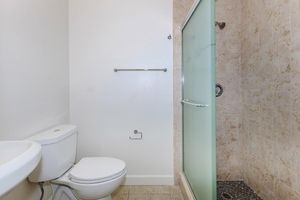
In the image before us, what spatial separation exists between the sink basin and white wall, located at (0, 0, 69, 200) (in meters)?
0.42

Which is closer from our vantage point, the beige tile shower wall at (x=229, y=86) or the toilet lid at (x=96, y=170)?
the toilet lid at (x=96, y=170)

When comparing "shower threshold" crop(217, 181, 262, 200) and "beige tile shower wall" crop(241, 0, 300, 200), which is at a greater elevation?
"beige tile shower wall" crop(241, 0, 300, 200)

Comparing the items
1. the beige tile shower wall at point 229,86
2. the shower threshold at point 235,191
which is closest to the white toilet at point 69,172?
the shower threshold at point 235,191

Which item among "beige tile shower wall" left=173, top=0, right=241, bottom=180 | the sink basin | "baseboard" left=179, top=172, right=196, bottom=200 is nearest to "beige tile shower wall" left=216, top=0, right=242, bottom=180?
"beige tile shower wall" left=173, top=0, right=241, bottom=180

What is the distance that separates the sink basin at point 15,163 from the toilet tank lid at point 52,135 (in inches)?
20.3

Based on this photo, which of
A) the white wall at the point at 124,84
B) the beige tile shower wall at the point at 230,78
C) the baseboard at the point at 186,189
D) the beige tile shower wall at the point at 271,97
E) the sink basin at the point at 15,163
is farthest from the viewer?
the white wall at the point at 124,84

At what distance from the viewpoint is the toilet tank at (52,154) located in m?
1.50

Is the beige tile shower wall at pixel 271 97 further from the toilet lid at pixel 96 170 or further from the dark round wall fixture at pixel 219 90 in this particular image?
the toilet lid at pixel 96 170

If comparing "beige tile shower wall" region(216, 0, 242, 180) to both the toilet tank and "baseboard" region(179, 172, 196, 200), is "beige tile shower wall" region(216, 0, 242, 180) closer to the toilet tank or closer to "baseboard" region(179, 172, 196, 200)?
"baseboard" region(179, 172, 196, 200)

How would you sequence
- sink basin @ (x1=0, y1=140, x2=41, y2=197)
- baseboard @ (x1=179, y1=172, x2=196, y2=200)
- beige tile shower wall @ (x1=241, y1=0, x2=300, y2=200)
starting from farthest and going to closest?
baseboard @ (x1=179, y1=172, x2=196, y2=200) < beige tile shower wall @ (x1=241, y1=0, x2=300, y2=200) < sink basin @ (x1=0, y1=140, x2=41, y2=197)

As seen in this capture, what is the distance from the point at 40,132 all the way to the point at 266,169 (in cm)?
178

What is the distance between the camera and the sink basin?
64 centimetres

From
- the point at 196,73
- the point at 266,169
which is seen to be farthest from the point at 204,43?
the point at 266,169

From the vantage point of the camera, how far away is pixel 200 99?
4.99 feet
